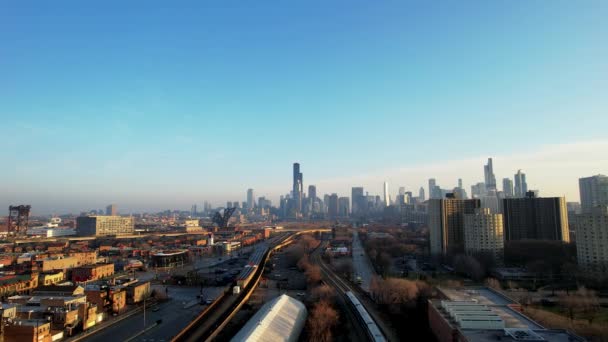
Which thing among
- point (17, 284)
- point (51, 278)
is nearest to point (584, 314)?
point (17, 284)

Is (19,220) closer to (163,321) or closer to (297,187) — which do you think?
(163,321)

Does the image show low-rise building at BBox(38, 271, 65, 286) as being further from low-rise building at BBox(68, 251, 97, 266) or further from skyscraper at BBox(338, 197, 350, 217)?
skyscraper at BBox(338, 197, 350, 217)

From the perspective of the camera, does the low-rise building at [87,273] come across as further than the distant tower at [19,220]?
No

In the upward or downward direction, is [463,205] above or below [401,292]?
above

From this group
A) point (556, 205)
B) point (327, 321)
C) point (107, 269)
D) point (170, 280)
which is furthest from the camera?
point (556, 205)

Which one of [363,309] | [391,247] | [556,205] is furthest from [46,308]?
[556,205]

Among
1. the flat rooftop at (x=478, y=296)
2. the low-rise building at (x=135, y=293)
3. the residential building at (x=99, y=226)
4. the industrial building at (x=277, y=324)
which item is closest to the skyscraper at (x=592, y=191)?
the flat rooftop at (x=478, y=296)

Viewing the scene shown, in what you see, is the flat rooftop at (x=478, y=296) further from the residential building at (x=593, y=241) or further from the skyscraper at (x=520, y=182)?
the skyscraper at (x=520, y=182)

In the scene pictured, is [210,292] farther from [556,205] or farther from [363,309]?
[556,205]
